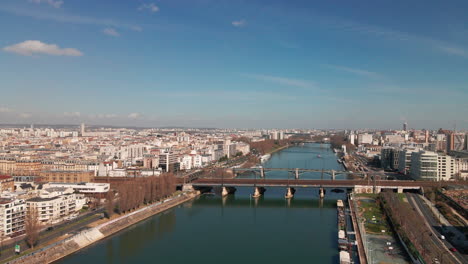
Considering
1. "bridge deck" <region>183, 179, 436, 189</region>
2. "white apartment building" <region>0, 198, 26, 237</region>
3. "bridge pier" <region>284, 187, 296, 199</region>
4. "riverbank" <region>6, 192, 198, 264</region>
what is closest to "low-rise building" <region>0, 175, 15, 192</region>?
"white apartment building" <region>0, 198, 26, 237</region>

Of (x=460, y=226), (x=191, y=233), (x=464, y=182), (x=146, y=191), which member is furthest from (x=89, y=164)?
(x=464, y=182)

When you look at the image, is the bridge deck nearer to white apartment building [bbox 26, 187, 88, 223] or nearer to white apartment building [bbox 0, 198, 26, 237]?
white apartment building [bbox 26, 187, 88, 223]

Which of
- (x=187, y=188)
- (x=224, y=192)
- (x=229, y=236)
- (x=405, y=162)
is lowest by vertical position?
(x=229, y=236)

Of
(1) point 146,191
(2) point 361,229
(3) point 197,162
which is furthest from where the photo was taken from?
(3) point 197,162

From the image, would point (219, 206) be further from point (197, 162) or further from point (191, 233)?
point (197, 162)

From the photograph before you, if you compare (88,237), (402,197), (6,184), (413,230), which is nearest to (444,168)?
(402,197)

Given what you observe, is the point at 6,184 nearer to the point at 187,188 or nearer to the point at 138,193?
the point at 138,193
